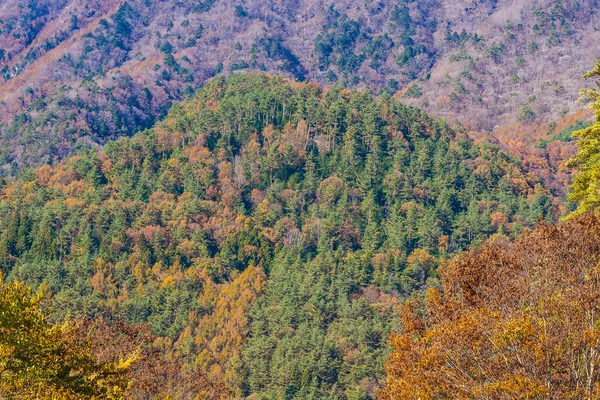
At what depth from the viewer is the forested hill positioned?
409ft

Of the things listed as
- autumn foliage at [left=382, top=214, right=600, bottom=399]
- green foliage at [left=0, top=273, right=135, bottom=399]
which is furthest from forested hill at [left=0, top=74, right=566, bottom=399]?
green foliage at [left=0, top=273, right=135, bottom=399]

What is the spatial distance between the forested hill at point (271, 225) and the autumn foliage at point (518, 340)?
7907 cm

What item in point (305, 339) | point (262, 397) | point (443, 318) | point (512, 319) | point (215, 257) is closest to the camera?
point (512, 319)

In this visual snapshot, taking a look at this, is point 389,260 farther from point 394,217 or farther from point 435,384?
point 435,384

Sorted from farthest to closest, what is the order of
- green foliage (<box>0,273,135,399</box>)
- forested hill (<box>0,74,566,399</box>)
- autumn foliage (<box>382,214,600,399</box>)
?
1. forested hill (<box>0,74,566,399</box>)
2. green foliage (<box>0,273,135,399</box>)
3. autumn foliage (<box>382,214,600,399</box>)

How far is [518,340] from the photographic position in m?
20.9

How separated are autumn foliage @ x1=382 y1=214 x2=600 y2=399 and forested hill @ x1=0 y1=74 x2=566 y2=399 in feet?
259

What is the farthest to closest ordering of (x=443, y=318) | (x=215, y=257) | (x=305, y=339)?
(x=215, y=257) < (x=305, y=339) < (x=443, y=318)

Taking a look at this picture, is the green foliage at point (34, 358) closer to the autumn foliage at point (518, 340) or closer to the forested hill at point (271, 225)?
the autumn foliage at point (518, 340)

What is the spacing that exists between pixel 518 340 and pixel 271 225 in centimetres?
14327

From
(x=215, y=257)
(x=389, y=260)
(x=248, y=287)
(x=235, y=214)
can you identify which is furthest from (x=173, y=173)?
(x=389, y=260)

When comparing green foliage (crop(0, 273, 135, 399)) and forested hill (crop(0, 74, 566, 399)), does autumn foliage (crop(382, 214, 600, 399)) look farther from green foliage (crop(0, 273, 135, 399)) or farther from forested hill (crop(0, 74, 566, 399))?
forested hill (crop(0, 74, 566, 399))

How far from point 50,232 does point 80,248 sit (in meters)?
8.66

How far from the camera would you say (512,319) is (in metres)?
21.1
